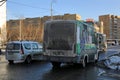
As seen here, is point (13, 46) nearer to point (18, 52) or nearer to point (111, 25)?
point (18, 52)

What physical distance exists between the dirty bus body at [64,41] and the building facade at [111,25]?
144m

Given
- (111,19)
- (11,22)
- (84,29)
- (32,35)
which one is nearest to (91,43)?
(84,29)

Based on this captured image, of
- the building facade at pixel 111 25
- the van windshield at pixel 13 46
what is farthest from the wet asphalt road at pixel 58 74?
the building facade at pixel 111 25

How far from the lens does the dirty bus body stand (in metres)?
16.5

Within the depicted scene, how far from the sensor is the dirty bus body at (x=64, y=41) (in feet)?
54.1

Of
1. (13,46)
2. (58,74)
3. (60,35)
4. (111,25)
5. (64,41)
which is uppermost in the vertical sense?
(111,25)

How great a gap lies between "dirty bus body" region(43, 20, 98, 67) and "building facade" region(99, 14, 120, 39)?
473 ft

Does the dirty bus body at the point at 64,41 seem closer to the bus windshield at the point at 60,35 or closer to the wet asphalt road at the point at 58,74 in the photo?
the bus windshield at the point at 60,35

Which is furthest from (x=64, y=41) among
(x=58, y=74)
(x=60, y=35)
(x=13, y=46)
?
(x=13, y=46)

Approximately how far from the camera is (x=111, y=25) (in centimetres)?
16675

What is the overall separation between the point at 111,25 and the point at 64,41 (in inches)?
6026

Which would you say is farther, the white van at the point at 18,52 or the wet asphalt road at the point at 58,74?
the white van at the point at 18,52

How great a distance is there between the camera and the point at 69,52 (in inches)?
651

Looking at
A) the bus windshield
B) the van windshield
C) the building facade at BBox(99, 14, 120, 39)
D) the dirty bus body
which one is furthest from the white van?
the building facade at BBox(99, 14, 120, 39)
